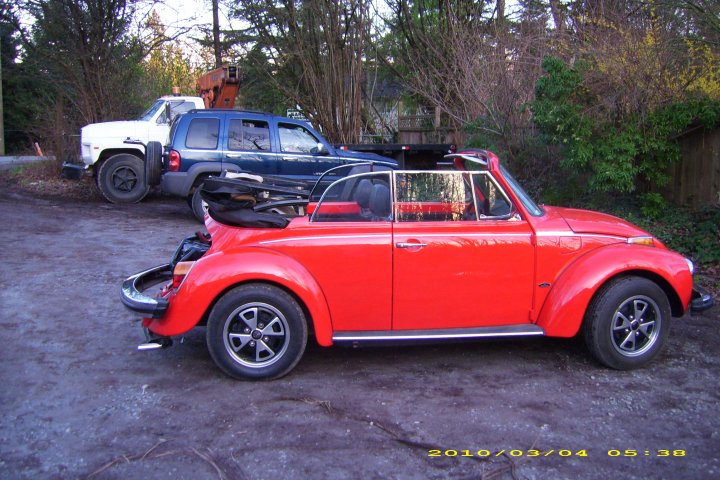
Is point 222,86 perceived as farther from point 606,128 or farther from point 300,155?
point 606,128

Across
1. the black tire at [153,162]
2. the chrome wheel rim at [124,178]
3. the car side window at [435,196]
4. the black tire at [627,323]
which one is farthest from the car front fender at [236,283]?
the chrome wheel rim at [124,178]

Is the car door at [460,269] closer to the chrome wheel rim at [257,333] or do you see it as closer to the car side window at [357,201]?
the car side window at [357,201]

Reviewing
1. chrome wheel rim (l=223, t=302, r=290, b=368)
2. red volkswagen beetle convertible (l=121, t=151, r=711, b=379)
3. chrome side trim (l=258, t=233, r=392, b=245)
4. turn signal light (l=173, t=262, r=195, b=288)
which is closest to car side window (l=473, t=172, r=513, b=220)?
red volkswagen beetle convertible (l=121, t=151, r=711, b=379)

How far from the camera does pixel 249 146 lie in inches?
461

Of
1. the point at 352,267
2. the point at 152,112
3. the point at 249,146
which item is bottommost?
the point at 352,267

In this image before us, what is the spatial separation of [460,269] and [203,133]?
25.9ft

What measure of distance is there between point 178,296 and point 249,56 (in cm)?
1769

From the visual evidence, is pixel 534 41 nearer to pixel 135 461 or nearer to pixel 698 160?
pixel 698 160

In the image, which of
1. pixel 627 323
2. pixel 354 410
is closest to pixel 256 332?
pixel 354 410

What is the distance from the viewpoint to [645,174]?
9508mm

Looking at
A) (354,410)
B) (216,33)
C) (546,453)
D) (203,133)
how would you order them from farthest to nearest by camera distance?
(216,33) < (203,133) < (354,410) < (546,453)

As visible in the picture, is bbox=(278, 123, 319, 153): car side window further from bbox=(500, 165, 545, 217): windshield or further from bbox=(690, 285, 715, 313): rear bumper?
bbox=(690, 285, 715, 313): rear bumper

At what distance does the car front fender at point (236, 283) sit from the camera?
4578mm

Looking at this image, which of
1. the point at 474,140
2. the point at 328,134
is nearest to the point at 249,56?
the point at 328,134
